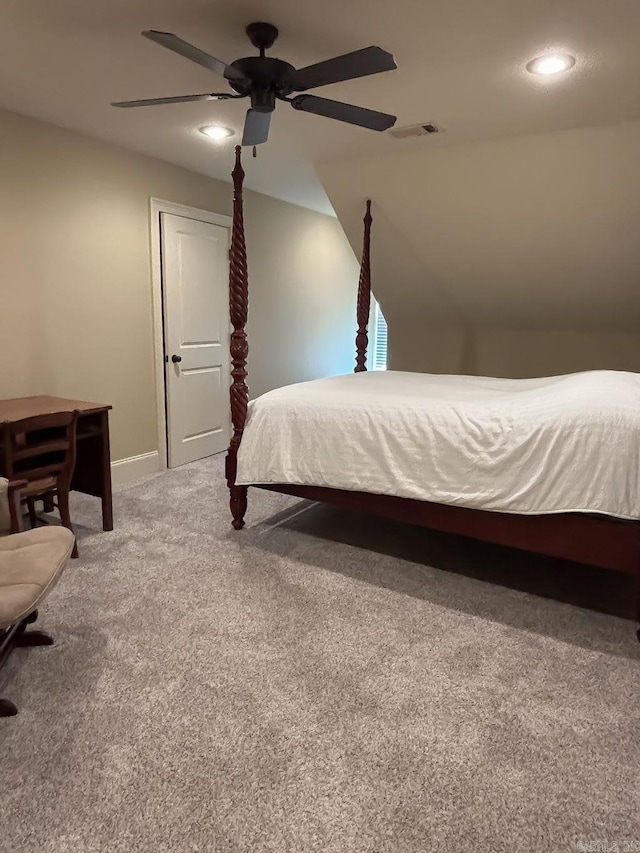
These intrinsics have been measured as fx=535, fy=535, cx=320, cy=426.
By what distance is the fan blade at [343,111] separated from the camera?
2.22m

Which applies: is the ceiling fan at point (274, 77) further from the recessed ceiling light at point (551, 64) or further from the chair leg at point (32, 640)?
the chair leg at point (32, 640)

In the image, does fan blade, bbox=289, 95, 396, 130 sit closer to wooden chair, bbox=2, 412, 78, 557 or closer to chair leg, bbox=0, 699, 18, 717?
wooden chair, bbox=2, 412, 78, 557

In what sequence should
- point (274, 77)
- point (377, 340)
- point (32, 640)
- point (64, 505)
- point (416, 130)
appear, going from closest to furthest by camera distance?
point (32, 640), point (274, 77), point (64, 505), point (416, 130), point (377, 340)

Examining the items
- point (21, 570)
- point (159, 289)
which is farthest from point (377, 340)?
point (21, 570)

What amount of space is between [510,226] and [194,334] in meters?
2.62

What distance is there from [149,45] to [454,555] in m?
2.84

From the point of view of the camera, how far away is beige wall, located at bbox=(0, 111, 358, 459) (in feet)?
10.6

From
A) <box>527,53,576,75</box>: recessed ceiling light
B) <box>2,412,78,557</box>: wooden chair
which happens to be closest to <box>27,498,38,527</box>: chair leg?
<box>2,412,78,557</box>: wooden chair

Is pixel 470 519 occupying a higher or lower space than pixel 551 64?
lower

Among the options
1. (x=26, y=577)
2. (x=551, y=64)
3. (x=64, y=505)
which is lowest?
(x=64, y=505)

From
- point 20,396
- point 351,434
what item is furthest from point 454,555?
point 20,396

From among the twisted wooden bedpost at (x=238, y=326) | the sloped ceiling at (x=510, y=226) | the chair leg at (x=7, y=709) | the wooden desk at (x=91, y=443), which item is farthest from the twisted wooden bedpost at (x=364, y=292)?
the chair leg at (x=7, y=709)

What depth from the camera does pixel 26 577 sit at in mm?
1719

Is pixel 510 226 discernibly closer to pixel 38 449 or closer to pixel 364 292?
pixel 364 292
